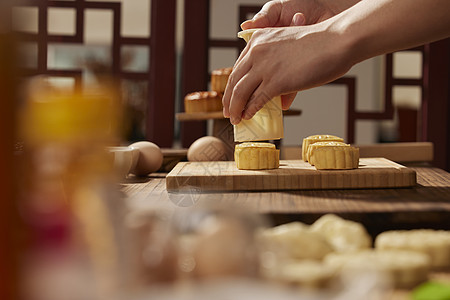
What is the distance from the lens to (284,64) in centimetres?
140

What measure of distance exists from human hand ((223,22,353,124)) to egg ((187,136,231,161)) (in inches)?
16.0

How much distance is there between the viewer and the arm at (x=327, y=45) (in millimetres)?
1263

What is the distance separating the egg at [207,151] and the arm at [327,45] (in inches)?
16.6

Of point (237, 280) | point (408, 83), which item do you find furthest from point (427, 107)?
point (237, 280)

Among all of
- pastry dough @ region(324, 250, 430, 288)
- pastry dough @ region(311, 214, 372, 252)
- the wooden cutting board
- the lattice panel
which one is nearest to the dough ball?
pastry dough @ region(324, 250, 430, 288)

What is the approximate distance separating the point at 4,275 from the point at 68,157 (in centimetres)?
10

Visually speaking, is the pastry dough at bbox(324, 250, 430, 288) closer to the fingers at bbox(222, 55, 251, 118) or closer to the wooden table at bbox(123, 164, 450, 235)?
the wooden table at bbox(123, 164, 450, 235)

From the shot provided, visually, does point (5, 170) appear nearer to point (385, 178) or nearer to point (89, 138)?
point (89, 138)

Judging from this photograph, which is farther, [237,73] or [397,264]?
[237,73]

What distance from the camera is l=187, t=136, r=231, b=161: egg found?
1.93 metres

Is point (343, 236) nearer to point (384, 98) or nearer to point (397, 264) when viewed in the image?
point (397, 264)

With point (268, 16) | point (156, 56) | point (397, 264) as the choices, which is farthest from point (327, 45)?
point (156, 56)

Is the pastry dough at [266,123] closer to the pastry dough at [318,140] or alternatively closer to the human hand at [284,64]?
the human hand at [284,64]

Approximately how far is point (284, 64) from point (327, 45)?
122mm
